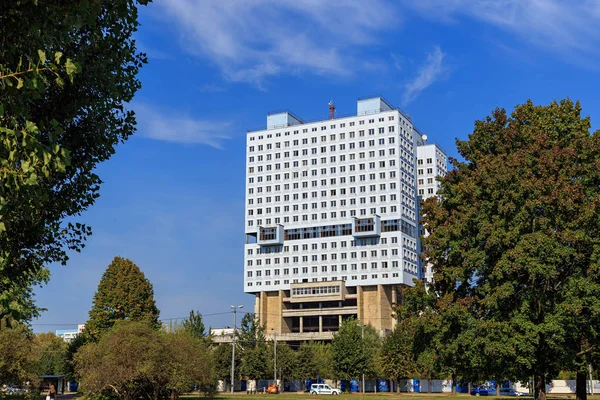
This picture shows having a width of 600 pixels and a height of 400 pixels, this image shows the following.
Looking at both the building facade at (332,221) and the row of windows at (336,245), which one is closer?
the building facade at (332,221)

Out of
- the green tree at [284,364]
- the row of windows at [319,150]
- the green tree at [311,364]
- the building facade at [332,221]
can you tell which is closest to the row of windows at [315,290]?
the building facade at [332,221]

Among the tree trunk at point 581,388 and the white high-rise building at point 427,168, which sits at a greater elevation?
the white high-rise building at point 427,168

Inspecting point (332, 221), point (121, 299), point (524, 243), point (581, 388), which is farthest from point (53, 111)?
point (332, 221)

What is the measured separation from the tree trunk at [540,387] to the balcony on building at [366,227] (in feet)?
335

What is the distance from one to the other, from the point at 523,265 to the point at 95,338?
193 feet

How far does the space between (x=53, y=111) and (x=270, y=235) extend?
439 feet

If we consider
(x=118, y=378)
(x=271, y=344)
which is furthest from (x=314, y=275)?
(x=118, y=378)

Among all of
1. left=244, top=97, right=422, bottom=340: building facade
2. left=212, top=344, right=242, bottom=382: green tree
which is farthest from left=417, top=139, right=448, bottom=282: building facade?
left=212, top=344, right=242, bottom=382: green tree

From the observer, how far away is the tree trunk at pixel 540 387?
121 feet

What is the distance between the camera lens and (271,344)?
11562 cm

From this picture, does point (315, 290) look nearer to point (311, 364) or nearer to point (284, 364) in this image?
point (311, 364)

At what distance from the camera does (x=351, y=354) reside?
99062 mm

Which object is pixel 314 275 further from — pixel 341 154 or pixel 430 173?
pixel 430 173

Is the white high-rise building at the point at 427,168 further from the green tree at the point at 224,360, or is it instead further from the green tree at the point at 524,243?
the green tree at the point at 524,243
